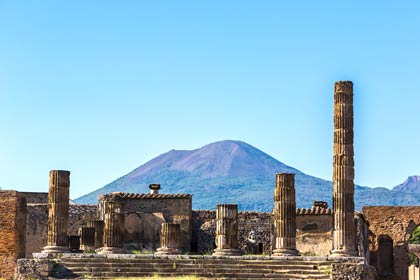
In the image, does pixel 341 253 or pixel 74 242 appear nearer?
pixel 341 253

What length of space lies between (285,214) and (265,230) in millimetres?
10409

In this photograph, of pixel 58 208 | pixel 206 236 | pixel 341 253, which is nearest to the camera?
pixel 341 253

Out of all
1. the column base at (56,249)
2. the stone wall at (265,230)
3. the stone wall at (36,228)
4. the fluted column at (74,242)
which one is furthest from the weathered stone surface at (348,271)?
the stone wall at (36,228)

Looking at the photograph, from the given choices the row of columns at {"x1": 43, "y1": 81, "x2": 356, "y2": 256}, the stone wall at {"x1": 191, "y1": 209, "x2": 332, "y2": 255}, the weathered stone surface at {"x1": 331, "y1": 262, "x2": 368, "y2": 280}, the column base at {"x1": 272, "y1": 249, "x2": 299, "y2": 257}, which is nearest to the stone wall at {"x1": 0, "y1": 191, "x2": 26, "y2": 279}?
the row of columns at {"x1": 43, "y1": 81, "x2": 356, "y2": 256}

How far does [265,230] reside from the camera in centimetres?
4500

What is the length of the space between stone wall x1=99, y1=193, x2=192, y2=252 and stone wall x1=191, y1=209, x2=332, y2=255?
87cm

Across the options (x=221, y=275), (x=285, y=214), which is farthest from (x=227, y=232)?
(x=221, y=275)

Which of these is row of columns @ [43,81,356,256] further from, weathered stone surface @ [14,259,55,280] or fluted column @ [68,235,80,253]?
weathered stone surface @ [14,259,55,280]

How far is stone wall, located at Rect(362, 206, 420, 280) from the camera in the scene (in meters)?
49.1

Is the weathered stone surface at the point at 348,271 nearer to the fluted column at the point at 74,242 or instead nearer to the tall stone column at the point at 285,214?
the tall stone column at the point at 285,214

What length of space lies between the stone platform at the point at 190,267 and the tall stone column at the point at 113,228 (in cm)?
202

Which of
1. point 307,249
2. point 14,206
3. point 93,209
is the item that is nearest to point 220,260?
point 307,249

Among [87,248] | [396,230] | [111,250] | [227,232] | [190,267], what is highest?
[396,230]

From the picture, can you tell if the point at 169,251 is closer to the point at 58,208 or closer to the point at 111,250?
the point at 111,250
